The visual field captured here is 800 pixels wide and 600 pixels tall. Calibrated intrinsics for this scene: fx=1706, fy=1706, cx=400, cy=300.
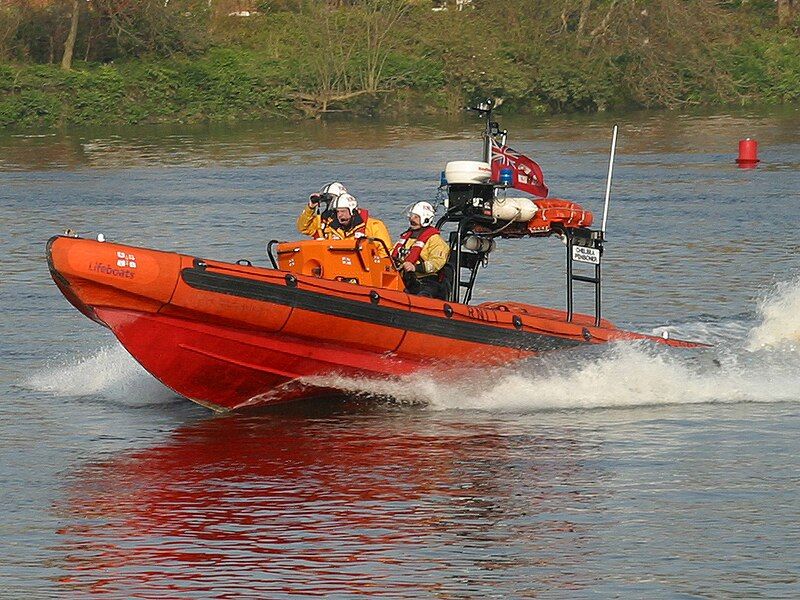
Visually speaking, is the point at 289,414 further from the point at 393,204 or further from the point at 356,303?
the point at 393,204

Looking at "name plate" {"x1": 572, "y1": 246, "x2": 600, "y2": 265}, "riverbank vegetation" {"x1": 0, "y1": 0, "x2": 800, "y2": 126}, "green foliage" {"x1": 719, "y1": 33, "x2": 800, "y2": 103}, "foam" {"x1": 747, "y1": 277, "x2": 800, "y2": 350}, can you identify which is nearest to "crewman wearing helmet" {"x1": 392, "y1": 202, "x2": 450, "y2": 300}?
"name plate" {"x1": 572, "y1": 246, "x2": 600, "y2": 265}

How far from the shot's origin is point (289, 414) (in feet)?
42.2

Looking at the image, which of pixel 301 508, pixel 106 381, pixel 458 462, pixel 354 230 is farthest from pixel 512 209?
pixel 301 508

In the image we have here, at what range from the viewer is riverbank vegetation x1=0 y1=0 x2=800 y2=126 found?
4434cm

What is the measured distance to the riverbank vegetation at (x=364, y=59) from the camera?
145ft

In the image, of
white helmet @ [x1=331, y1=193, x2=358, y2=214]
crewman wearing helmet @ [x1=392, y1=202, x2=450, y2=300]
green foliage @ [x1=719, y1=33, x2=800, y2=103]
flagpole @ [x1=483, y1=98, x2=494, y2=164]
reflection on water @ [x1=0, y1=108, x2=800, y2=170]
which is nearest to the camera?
white helmet @ [x1=331, y1=193, x2=358, y2=214]

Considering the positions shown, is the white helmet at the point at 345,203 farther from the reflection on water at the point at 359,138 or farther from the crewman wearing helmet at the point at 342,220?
the reflection on water at the point at 359,138

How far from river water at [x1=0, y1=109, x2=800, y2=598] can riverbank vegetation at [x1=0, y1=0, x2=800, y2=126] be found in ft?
75.2

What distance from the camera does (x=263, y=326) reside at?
1213 centimetres

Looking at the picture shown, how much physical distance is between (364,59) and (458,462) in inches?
1379

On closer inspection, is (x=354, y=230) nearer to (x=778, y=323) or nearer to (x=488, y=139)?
(x=488, y=139)

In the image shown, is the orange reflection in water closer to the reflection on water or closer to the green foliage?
the reflection on water

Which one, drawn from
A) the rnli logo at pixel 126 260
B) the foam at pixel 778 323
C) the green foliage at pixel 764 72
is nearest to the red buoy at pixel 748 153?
the foam at pixel 778 323

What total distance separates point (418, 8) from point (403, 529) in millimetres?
40024
